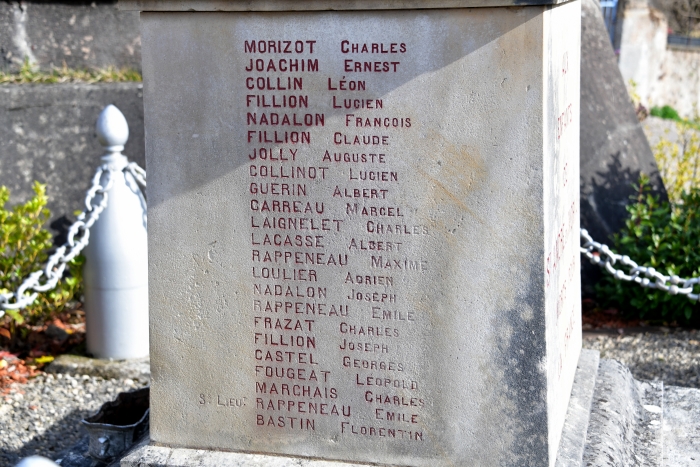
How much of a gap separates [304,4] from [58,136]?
155 inches

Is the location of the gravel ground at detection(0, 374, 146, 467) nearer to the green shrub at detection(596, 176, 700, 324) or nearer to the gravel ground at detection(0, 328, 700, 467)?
the gravel ground at detection(0, 328, 700, 467)

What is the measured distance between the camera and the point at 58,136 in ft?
20.6

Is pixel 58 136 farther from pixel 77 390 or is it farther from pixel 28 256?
pixel 77 390

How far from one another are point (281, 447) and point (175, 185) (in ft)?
3.35

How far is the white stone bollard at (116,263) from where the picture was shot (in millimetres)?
5117

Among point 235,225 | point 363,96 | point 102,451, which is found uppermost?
point 363,96

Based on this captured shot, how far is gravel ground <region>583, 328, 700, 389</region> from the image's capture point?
5148mm

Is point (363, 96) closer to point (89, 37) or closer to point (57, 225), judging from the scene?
point (57, 225)

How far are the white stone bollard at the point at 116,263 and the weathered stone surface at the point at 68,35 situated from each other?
195 centimetres

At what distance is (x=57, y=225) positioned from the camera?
6297 millimetres

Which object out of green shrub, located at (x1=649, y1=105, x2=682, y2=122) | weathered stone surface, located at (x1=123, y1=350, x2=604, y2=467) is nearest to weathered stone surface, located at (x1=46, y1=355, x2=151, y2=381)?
weathered stone surface, located at (x1=123, y1=350, x2=604, y2=467)

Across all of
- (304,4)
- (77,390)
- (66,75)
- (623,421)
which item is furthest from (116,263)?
(623,421)

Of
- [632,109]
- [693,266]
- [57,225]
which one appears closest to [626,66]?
[632,109]

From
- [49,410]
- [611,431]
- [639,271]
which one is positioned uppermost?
[639,271]
